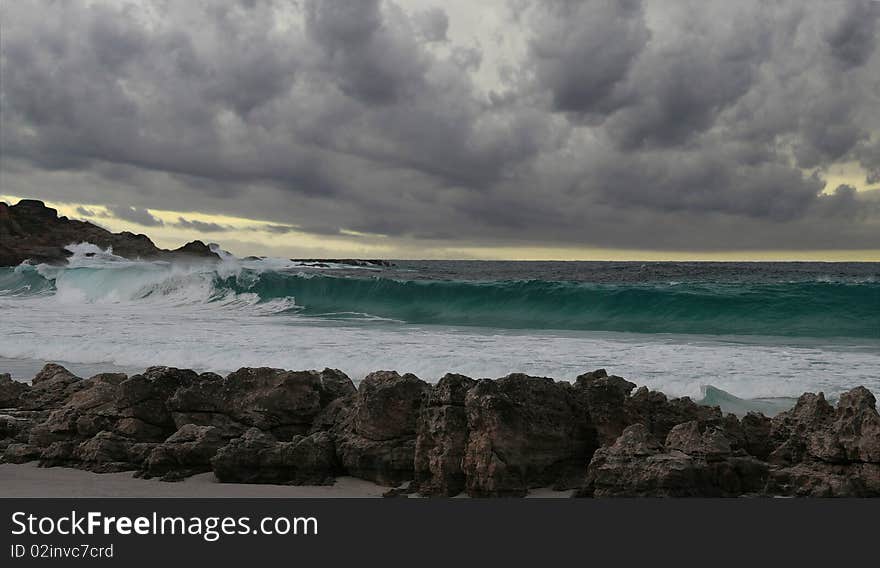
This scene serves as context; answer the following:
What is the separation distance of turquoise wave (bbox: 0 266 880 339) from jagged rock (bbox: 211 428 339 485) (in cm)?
1636

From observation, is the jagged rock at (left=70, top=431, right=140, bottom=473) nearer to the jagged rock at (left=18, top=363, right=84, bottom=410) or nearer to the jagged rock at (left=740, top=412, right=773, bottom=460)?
the jagged rock at (left=18, top=363, right=84, bottom=410)

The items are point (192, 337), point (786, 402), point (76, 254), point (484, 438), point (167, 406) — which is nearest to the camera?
point (484, 438)

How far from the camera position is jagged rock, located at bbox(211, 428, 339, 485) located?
4845mm

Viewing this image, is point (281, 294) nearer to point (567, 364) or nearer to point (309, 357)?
point (309, 357)

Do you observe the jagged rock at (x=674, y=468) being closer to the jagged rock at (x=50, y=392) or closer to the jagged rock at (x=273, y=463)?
the jagged rock at (x=273, y=463)

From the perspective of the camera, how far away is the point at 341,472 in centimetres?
501

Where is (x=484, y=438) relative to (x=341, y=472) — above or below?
above

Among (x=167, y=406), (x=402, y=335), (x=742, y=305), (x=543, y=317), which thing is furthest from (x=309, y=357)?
(x=742, y=305)

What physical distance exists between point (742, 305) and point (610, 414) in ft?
68.4

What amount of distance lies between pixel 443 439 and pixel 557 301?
2191 centimetres

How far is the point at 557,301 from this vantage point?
26.1m

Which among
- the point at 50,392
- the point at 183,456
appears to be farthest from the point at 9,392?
the point at 183,456

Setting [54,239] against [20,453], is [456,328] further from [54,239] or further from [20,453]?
[54,239]

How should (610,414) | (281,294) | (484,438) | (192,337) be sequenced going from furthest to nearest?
(281,294), (192,337), (610,414), (484,438)
